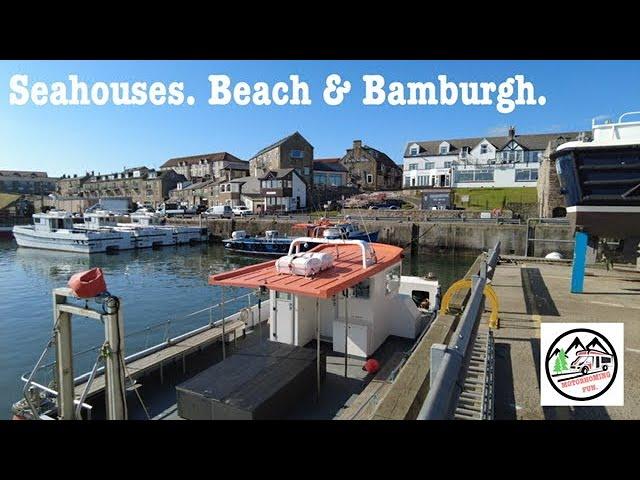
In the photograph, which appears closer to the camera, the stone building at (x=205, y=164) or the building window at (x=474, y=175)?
the building window at (x=474, y=175)

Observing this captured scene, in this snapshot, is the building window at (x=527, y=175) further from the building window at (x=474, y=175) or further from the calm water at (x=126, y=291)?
the calm water at (x=126, y=291)

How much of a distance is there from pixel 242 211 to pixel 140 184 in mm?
39644

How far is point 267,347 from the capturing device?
7559 millimetres

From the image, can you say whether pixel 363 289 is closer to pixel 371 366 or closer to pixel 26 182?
pixel 371 366

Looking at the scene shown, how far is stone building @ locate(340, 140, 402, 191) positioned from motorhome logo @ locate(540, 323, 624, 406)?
228ft

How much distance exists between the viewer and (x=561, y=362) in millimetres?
3891

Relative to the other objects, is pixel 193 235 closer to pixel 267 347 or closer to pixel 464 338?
pixel 267 347

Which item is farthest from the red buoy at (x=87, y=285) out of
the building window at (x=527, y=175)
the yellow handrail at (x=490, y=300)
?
the building window at (x=527, y=175)

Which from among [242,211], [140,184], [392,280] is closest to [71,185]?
[140,184]

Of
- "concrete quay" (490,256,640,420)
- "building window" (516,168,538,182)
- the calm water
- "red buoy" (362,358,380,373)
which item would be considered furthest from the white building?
"red buoy" (362,358,380,373)

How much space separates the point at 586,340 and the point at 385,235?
36.2 metres

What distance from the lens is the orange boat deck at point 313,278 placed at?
7.07 meters

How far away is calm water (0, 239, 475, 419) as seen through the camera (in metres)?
13.8

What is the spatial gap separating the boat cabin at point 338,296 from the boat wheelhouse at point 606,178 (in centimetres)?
452
